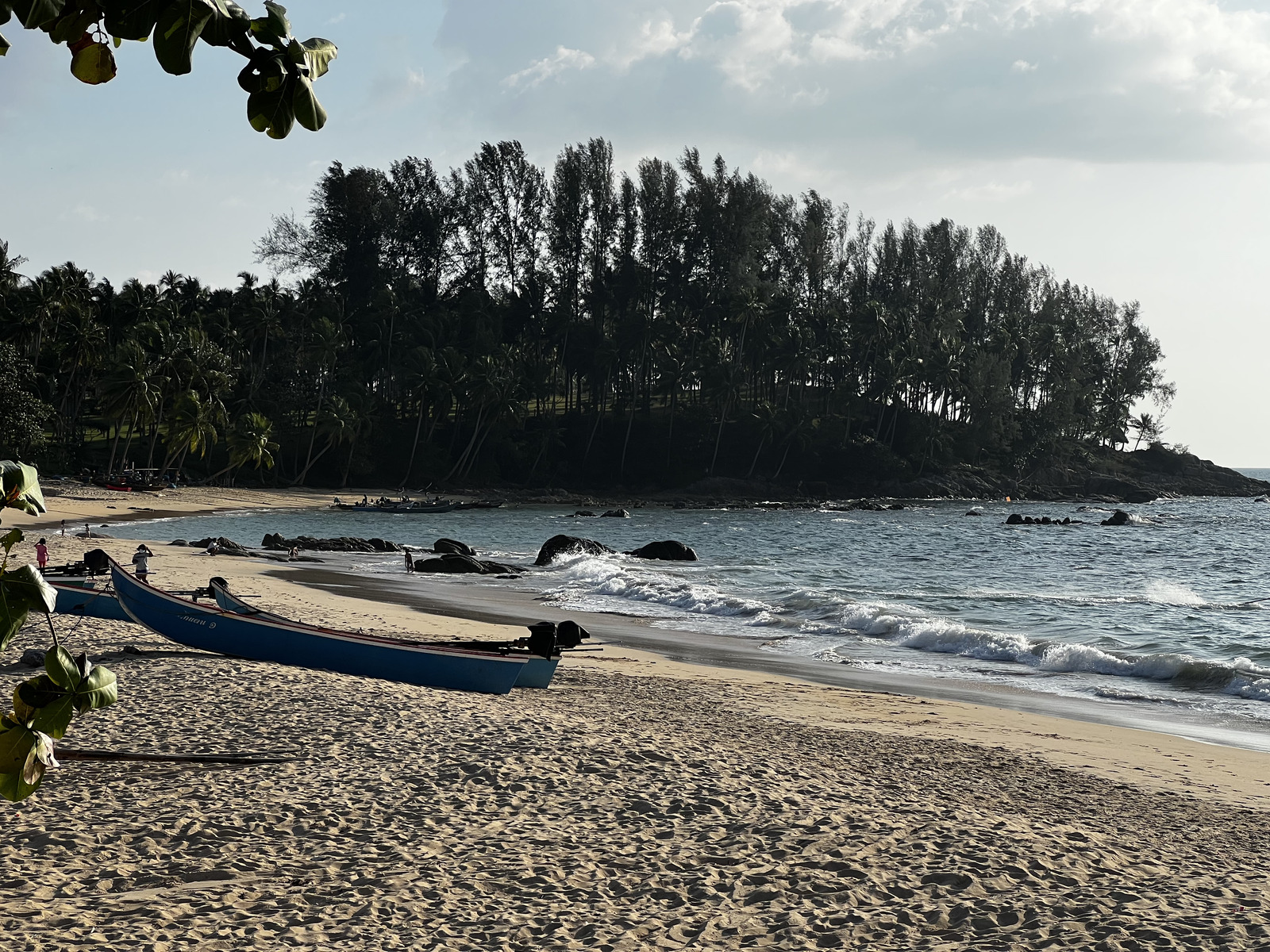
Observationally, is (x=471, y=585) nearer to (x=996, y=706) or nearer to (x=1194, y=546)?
(x=996, y=706)

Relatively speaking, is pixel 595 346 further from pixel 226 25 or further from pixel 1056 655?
pixel 226 25

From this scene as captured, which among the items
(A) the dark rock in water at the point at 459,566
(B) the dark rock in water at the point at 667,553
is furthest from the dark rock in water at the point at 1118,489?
(A) the dark rock in water at the point at 459,566

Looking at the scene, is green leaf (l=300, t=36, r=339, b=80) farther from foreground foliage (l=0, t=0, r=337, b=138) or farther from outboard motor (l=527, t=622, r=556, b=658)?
outboard motor (l=527, t=622, r=556, b=658)

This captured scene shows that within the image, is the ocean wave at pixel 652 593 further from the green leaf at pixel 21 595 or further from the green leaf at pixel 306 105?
the green leaf at pixel 306 105

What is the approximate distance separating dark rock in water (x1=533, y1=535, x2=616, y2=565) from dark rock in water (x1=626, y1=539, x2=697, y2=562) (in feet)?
4.48

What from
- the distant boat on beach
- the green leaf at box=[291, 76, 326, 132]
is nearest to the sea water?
the distant boat on beach

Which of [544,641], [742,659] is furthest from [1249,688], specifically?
[544,641]

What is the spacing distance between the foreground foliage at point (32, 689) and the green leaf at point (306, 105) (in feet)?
2.88

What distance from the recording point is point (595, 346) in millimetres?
96250

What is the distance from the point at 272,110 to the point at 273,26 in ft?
0.50

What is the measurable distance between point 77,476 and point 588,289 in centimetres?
4799

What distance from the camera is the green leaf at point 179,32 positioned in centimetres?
189

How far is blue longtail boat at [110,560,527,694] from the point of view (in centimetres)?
1320

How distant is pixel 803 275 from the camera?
350 ft
